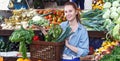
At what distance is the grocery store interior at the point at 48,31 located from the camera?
4.11 m

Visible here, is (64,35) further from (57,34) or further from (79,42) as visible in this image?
(79,42)

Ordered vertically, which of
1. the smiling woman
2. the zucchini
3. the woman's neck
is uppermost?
the woman's neck

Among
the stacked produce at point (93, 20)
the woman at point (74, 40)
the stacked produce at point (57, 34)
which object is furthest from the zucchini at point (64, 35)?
the stacked produce at point (93, 20)

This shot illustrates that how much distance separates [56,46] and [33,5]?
20.0 feet

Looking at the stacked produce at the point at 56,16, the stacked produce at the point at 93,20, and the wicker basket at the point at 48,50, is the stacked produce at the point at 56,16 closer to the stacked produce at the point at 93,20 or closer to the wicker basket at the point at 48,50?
the stacked produce at the point at 93,20

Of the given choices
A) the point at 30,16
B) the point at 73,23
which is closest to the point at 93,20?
the point at 30,16

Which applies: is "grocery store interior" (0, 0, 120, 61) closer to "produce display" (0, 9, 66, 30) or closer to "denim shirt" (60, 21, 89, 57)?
"produce display" (0, 9, 66, 30)

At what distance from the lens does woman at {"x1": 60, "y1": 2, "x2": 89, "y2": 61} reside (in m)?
4.27

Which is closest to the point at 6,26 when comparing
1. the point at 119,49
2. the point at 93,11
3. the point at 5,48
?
the point at 5,48

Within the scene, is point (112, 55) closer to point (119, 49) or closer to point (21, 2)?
point (119, 49)

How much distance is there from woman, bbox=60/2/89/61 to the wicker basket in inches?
7.8

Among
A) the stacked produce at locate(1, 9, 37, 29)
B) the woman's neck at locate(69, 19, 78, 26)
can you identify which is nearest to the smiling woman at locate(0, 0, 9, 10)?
the stacked produce at locate(1, 9, 37, 29)

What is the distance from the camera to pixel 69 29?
13.8 ft

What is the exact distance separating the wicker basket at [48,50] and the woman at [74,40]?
0.20 m
